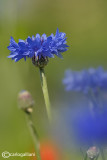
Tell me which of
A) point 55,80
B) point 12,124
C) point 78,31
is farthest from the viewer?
point 78,31

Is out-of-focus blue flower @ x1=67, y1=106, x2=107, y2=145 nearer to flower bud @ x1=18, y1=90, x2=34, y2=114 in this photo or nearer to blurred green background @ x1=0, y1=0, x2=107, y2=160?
flower bud @ x1=18, y1=90, x2=34, y2=114

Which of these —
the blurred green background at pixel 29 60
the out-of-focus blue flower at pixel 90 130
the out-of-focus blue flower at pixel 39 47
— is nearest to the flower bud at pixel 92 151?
the out-of-focus blue flower at pixel 90 130

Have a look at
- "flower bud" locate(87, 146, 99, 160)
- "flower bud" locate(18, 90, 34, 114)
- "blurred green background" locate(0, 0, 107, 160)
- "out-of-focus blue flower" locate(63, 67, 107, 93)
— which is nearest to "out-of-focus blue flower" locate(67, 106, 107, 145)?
"flower bud" locate(87, 146, 99, 160)

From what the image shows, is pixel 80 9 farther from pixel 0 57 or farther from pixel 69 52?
pixel 0 57

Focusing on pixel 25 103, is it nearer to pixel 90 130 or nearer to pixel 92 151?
pixel 92 151

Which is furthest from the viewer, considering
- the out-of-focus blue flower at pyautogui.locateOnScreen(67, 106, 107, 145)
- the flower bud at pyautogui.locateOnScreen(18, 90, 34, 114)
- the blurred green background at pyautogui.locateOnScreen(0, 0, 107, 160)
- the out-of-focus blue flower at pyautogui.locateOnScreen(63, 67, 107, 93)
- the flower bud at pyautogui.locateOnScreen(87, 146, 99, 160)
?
the blurred green background at pyautogui.locateOnScreen(0, 0, 107, 160)

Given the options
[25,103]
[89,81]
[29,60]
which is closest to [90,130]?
[25,103]

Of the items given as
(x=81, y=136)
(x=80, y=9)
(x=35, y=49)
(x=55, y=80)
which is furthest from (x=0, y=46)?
(x=81, y=136)

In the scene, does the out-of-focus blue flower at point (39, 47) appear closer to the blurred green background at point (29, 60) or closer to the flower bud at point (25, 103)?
the flower bud at point (25, 103)
